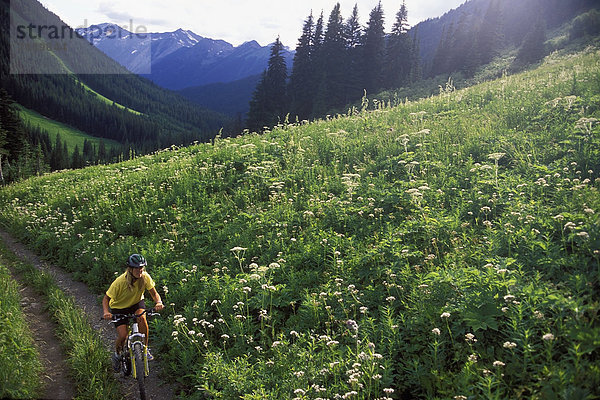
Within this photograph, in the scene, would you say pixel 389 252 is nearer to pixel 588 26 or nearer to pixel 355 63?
pixel 355 63

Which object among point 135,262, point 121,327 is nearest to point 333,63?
point 135,262

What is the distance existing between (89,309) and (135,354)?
12.7ft

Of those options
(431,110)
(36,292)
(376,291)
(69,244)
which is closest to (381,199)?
(376,291)

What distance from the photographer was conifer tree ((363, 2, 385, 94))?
166ft

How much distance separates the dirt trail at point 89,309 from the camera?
536 cm

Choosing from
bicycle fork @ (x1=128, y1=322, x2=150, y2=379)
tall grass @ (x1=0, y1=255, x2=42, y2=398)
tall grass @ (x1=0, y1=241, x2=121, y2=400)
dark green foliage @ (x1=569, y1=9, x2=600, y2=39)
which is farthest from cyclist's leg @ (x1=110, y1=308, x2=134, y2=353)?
dark green foliage @ (x1=569, y1=9, x2=600, y2=39)

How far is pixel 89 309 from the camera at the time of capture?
8016 mm

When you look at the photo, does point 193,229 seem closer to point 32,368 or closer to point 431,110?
point 32,368

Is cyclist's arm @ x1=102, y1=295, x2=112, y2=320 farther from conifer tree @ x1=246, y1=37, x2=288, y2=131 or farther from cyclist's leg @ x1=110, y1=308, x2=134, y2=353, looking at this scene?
conifer tree @ x1=246, y1=37, x2=288, y2=131

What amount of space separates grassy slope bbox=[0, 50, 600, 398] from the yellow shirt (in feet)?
3.05

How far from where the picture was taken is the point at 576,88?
30.0ft

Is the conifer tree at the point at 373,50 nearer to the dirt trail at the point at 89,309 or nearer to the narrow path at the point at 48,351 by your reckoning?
the dirt trail at the point at 89,309

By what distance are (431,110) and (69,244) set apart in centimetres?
1340

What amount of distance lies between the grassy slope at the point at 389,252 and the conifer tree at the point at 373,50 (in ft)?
140
